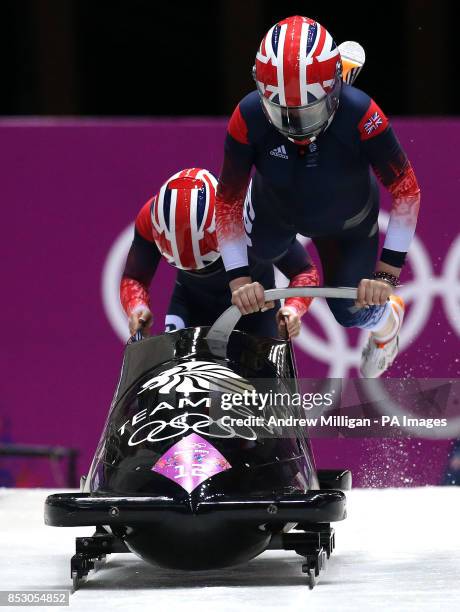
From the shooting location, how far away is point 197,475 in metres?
3.16

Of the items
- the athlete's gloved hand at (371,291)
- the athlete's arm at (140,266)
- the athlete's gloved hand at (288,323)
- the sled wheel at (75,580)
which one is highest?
the athlete's gloved hand at (371,291)

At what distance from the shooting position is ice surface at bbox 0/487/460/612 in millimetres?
2982

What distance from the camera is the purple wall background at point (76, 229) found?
598 cm

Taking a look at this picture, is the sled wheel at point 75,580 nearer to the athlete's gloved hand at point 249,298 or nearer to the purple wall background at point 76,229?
the athlete's gloved hand at point 249,298

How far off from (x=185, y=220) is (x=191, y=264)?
213 millimetres

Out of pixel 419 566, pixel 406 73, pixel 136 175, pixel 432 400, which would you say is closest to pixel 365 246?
pixel 432 400

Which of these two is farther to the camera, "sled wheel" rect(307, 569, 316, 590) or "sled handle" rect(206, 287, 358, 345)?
"sled handle" rect(206, 287, 358, 345)

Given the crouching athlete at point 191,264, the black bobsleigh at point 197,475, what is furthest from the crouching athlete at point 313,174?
the black bobsleigh at point 197,475

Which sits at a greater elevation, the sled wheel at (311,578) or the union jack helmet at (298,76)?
the union jack helmet at (298,76)

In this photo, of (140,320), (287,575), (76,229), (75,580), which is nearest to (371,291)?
(287,575)

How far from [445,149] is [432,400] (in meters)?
1.91

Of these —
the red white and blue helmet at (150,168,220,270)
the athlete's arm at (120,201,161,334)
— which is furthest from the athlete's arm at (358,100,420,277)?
the athlete's arm at (120,201,161,334)

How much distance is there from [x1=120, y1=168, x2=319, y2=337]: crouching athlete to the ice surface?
780 mm

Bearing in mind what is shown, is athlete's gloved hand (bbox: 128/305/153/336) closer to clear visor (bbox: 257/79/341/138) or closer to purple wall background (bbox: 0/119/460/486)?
clear visor (bbox: 257/79/341/138)
